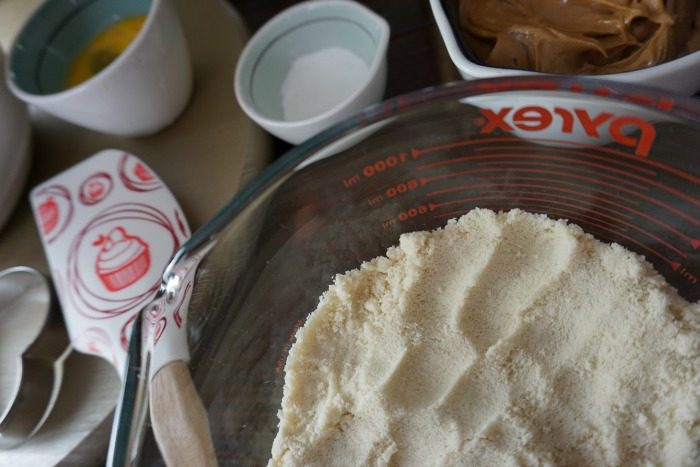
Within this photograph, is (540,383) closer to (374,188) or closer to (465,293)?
(465,293)

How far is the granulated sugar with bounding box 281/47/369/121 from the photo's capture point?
29.8 inches

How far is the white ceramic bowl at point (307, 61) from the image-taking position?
75cm

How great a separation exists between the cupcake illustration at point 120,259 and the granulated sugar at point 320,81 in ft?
0.65

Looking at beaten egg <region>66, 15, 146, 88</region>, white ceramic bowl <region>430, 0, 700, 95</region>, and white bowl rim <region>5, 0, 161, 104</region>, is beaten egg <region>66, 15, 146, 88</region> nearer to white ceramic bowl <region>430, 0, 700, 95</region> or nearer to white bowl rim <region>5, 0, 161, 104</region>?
white bowl rim <region>5, 0, 161, 104</region>

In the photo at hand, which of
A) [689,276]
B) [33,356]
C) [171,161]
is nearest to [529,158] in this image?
[689,276]

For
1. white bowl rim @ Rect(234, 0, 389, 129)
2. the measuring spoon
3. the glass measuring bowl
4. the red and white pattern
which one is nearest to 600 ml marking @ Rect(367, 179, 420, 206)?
the glass measuring bowl

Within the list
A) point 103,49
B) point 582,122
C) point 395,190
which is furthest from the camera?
point 103,49

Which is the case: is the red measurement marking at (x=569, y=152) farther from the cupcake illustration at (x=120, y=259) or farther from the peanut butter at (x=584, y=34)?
the cupcake illustration at (x=120, y=259)

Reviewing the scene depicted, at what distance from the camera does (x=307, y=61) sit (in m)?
0.80

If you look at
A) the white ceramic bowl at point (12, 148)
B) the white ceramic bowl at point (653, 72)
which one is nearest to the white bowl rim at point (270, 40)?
the white ceramic bowl at point (653, 72)

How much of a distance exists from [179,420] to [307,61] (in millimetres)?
422

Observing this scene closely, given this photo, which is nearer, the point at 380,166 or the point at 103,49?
the point at 380,166

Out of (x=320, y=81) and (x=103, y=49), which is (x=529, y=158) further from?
(x=103, y=49)

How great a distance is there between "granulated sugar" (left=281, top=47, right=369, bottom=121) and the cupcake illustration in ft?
0.65
